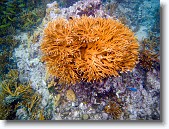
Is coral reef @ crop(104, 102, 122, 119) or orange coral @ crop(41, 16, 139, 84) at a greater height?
orange coral @ crop(41, 16, 139, 84)

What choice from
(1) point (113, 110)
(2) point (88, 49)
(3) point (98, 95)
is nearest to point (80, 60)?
(2) point (88, 49)

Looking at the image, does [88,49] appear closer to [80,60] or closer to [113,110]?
[80,60]

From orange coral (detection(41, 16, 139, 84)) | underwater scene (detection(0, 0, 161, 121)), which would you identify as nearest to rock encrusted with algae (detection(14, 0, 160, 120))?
underwater scene (detection(0, 0, 161, 121))

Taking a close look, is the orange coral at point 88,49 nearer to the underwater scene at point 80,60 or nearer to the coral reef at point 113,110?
the underwater scene at point 80,60

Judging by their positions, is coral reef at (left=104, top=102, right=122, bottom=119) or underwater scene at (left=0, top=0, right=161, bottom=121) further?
coral reef at (left=104, top=102, right=122, bottom=119)

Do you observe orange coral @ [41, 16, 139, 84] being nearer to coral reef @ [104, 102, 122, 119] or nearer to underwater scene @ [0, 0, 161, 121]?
underwater scene @ [0, 0, 161, 121]

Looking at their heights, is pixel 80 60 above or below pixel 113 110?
above

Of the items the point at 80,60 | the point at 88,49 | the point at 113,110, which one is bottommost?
the point at 113,110
